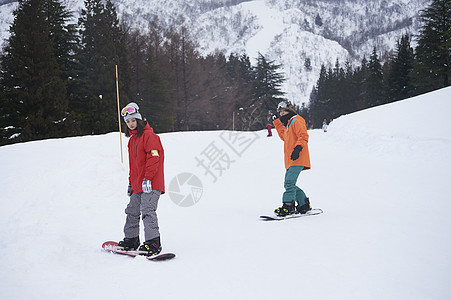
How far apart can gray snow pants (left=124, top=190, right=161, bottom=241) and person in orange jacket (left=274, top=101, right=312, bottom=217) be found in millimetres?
2517

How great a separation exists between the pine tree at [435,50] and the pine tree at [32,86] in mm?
38742

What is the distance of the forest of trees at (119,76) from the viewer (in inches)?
744

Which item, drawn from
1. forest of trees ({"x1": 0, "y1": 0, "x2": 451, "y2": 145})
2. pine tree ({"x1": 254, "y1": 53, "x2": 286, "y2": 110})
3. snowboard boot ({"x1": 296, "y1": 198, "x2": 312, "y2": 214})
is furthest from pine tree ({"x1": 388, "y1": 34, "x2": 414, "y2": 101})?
snowboard boot ({"x1": 296, "y1": 198, "x2": 312, "y2": 214})

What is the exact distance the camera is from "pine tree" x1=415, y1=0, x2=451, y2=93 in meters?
35.3

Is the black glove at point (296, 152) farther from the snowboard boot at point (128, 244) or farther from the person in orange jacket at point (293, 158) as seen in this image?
the snowboard boot at point (128, 244)

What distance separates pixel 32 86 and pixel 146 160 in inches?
739

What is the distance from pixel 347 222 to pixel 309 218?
0.67 meters

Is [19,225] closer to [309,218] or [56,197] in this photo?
[56,197]

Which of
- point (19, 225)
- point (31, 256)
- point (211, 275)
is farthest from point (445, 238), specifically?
point (19, 225)

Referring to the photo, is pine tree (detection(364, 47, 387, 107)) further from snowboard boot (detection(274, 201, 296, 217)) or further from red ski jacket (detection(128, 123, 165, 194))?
red ski jacket (detection(128, 123, 165, 194))

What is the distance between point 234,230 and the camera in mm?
5168

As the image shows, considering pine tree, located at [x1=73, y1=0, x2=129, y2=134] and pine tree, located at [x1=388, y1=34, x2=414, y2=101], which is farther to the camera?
pine tree, located at [x1=388, y1=34, x2=414, y2=101]

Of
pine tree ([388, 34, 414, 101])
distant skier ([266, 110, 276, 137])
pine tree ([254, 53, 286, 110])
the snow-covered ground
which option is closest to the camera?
the snow-covered ground
